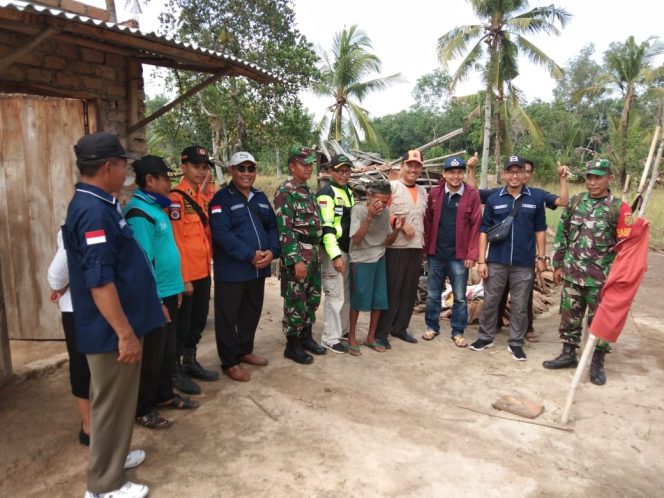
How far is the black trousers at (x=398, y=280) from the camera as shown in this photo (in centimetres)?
473

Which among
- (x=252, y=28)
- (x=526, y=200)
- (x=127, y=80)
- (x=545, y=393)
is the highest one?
(x=252, y=28)

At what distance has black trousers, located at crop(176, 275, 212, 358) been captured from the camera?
11.8ft

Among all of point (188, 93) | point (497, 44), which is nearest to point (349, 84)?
point (497, 44)

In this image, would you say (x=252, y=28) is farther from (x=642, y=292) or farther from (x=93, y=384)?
(x=93, y=384)

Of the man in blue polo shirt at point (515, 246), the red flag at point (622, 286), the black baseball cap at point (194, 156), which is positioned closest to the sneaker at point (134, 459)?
the black baseball cap at point (194, 156)

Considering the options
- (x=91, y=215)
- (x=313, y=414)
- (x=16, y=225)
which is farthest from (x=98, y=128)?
(x=313, y=414)

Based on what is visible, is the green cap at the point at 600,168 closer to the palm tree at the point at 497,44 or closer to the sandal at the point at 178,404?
the sandal at the point at 178,404

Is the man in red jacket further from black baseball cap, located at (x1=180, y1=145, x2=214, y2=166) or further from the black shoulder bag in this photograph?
black baseball cap, located at (x1=180, y1=145, x2=214, y2=166)

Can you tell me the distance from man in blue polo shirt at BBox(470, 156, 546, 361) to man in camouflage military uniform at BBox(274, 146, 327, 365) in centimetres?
Result: 177

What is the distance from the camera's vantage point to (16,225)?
441cm

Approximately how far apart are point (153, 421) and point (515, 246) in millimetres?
3502

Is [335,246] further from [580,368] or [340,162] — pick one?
[580,368]

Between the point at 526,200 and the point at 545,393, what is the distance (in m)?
1.81

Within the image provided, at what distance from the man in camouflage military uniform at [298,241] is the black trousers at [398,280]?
2.78ft
